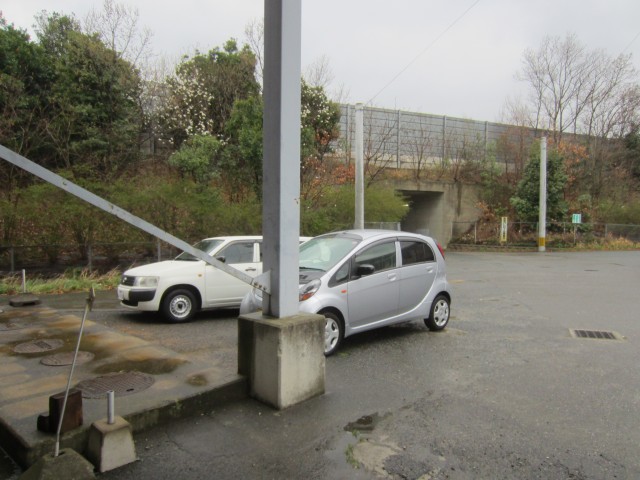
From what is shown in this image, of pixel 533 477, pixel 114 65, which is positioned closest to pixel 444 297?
pixel 533 477

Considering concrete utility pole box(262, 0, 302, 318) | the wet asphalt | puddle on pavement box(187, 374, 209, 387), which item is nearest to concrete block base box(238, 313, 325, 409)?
the wet asphalt

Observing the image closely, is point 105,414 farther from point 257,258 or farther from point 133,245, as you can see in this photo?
point 133,245

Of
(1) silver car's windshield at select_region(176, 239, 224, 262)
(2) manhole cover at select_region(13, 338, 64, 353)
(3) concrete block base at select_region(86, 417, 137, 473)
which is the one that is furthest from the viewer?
(1) silver car's windshield at select_region(176, 239, 224, 262)

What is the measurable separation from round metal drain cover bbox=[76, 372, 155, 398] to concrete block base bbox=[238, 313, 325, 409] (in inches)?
39.2

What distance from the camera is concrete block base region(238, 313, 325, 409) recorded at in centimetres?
446

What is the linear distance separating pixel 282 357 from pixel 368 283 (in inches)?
103

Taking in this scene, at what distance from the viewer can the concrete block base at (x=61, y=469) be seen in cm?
295

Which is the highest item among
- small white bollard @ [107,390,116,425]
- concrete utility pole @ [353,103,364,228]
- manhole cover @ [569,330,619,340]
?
concrete utility pole @ [353,103,364,228]

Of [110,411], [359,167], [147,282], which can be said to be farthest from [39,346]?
[359,167]

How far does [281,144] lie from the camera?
450cm

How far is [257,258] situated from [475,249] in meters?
24.2

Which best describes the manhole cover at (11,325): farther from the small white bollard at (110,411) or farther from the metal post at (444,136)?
the metal post at (444,136)

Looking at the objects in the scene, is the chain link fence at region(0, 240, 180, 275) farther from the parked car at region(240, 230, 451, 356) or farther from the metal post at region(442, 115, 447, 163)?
the metal post at region(442, 115, 447, 163)

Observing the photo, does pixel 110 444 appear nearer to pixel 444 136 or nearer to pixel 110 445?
pixel 110 445
